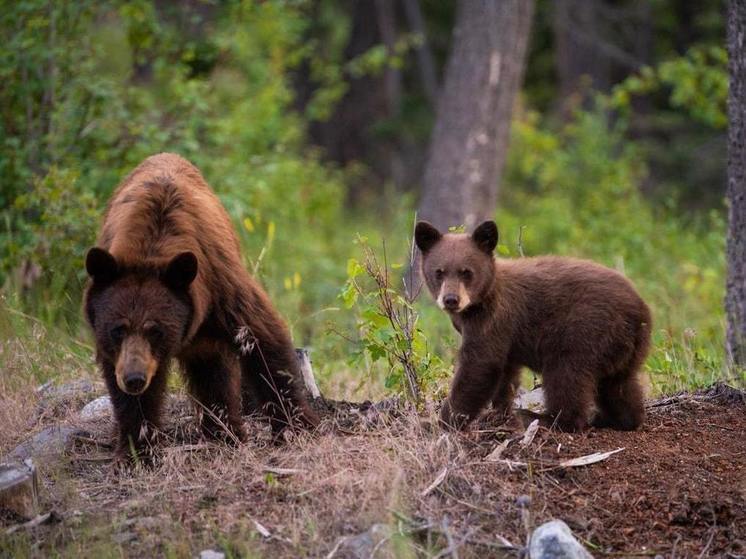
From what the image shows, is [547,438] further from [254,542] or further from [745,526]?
[254,542]

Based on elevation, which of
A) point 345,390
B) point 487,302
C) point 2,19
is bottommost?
point 345,390

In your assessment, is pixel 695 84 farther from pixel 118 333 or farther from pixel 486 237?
pixel 118 333

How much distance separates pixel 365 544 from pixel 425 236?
223 centimetres

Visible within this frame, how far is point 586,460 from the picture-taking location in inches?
213

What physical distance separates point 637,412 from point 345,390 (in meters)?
2.30

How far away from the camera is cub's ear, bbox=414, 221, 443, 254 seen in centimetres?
643

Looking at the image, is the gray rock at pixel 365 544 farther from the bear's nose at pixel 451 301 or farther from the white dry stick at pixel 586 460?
the bear's nose at pixel 451 301

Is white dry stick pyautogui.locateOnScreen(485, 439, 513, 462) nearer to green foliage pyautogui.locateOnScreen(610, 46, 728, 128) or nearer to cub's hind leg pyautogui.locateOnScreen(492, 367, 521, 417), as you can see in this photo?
cub's hind leg pyautogui.locateOnScreen(492, 367, 521, 417)

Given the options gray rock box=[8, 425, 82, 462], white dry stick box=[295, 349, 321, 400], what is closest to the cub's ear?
white dry stick box=[295, 349, 321, 400]

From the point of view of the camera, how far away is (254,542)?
4844 mm

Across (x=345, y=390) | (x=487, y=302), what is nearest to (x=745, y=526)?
(x=487, y=302)

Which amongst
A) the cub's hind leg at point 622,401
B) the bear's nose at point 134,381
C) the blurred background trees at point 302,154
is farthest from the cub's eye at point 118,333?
the cub's hind leg at point 622,401

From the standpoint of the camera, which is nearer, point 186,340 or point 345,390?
point 186,340

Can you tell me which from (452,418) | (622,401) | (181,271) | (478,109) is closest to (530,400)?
(622,401)
